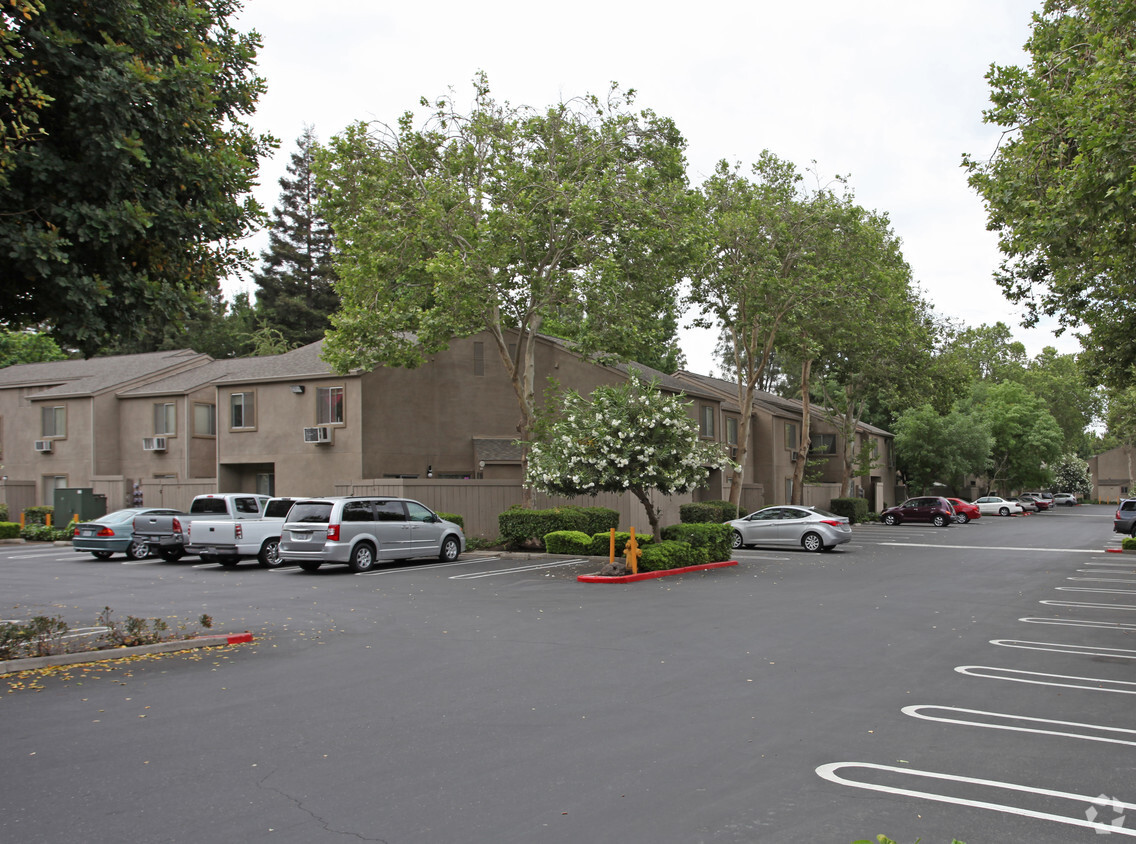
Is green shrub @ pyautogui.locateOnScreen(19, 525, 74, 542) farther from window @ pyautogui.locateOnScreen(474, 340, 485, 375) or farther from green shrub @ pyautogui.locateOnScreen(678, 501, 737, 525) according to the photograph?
green shrub @ pyautogui.locateOnScreen(678, 501, 737, 525)

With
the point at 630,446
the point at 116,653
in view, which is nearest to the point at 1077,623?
the point at 630,446

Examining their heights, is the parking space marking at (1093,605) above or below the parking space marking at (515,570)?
below

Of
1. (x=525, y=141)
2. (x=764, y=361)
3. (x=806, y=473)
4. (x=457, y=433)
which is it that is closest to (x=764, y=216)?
(x=764, y=361)

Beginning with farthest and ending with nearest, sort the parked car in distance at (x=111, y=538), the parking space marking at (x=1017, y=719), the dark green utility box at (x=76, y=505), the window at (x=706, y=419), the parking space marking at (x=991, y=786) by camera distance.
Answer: the window at (x=706, y=419), the dark green utility box at (x=76, y=505), the parked car in distance at (x=111, y=538), the parking space marking at (x=1017, y=719), the parking space marking at (x=991, y=786)

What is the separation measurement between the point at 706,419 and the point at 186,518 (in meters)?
24.1

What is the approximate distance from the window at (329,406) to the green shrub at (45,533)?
1059 cm

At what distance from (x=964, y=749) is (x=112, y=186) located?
9.92 m

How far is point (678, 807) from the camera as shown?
5.27 meters

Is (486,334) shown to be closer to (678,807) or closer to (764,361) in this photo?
(764,361)

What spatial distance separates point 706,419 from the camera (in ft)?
134

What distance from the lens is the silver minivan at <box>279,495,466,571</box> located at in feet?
65.6

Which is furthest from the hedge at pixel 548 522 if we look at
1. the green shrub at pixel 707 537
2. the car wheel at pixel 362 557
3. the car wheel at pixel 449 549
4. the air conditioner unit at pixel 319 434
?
the air conditioner unit at pixel 319 434

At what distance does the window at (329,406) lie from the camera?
3006 cm

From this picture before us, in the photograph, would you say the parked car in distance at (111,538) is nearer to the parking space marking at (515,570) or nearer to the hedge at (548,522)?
the hedge at (548,522)
